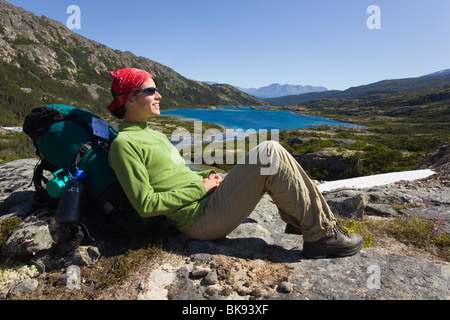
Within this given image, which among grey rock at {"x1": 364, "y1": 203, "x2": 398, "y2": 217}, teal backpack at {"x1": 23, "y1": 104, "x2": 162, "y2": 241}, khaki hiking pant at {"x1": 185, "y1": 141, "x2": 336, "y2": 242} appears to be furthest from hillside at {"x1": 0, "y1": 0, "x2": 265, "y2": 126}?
grey rock at {"x1": 364, "y1": 203, "x2": 398, "y2": 217}

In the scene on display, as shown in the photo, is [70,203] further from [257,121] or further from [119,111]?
[257,121]

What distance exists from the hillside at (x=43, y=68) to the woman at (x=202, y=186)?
99484mm

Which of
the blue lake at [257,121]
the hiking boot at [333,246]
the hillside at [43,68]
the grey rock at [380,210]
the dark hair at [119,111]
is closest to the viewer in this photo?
the hiking boot at [333,246]

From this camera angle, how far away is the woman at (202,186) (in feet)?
8.05

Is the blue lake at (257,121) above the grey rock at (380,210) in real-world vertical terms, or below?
above

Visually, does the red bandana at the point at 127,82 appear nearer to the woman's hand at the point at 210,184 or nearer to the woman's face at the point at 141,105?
the woman's face at the point at 141,105

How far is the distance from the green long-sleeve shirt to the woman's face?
0.35 feet

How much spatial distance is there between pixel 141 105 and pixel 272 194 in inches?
69.1

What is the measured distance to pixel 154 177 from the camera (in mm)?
2668

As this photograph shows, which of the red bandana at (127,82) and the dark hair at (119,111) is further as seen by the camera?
the dark hair at (119,111)

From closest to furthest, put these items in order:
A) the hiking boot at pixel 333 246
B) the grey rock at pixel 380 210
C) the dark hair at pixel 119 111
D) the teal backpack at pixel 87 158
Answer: the teal backpack at pixel 87 158
the hiking boot at pixel 333 246
the dark hair at pixel 119 111
the grey rock at pixel 380 210

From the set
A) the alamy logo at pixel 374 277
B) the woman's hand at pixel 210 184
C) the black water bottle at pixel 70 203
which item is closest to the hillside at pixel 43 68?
the black water bottle at pixel 70 203

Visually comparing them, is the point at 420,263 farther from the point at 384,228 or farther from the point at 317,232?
the point at 384,228

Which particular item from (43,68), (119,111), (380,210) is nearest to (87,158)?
(119,111)
